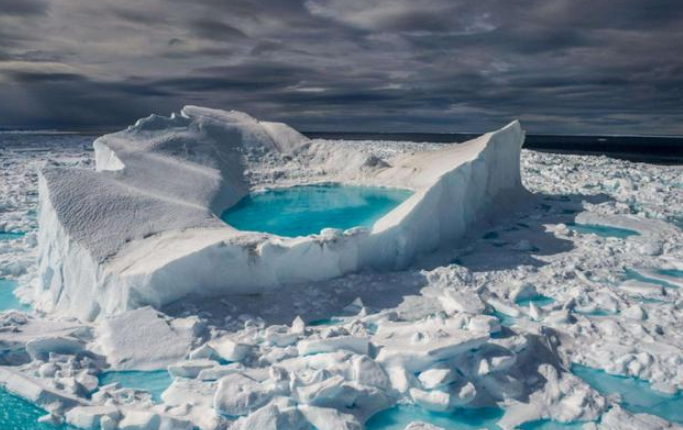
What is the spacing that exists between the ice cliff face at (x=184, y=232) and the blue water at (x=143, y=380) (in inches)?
40.7

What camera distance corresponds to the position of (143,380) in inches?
182

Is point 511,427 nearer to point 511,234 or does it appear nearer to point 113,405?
point 113,405

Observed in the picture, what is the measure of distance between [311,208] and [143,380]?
7.53 meters

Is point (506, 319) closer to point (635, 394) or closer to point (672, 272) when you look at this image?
point (635, 394)

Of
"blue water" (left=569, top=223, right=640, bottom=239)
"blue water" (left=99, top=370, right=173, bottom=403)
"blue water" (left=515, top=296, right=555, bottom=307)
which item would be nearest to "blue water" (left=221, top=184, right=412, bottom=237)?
"blue water" (left=515, top=296, right=555, bottom=307)

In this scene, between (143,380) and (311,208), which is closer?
(143,380)

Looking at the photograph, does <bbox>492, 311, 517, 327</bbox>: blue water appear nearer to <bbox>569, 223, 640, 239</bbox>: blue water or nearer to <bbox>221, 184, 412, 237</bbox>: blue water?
<bbox>221, 184, 412, 237</bbox>: blue water

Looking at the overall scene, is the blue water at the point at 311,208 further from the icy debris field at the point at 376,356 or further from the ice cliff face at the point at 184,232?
the icy debris field at the point at 376,356

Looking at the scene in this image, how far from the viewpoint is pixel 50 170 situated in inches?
287

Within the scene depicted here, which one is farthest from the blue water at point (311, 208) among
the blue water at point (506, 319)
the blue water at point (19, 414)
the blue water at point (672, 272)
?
the blue water at point (19, 414)

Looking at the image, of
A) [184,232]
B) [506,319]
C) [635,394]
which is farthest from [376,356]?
[184,232]

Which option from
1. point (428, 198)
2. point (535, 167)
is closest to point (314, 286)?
point (428, 198)

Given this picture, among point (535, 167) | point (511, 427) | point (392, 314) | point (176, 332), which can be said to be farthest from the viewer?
point (535, 167)

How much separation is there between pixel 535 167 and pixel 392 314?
16.6 metres
